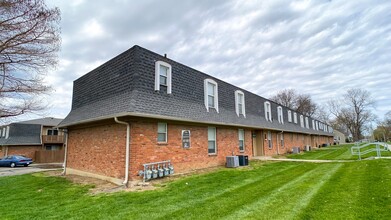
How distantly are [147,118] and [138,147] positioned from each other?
3.99 ft

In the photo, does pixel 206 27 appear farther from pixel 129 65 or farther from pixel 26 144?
pixel 26 144

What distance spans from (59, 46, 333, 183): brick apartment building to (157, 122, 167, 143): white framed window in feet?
0.14

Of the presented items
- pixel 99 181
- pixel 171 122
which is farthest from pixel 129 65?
pixel 99 181

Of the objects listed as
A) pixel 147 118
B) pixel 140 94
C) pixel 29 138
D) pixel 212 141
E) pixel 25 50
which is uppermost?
pixel 25 50

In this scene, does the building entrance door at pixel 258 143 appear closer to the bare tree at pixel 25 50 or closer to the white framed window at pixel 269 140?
the white framed window at pixel 269 140

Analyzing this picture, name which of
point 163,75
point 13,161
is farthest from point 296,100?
point 13,161

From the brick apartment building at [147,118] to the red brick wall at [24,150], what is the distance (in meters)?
22.9

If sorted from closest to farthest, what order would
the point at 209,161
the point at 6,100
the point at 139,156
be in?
the point at 139,156
the point at 6,100
the point at 209,161

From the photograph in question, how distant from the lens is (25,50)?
909 centimetres

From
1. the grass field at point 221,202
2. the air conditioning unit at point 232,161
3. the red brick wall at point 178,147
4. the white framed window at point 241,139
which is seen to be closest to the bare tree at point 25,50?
the grass field at point 221,202

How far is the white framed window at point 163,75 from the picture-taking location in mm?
10072

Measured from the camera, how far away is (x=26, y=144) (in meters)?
29.9

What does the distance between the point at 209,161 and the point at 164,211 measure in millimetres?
7453

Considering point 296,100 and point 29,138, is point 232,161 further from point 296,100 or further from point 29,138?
point 296,100
